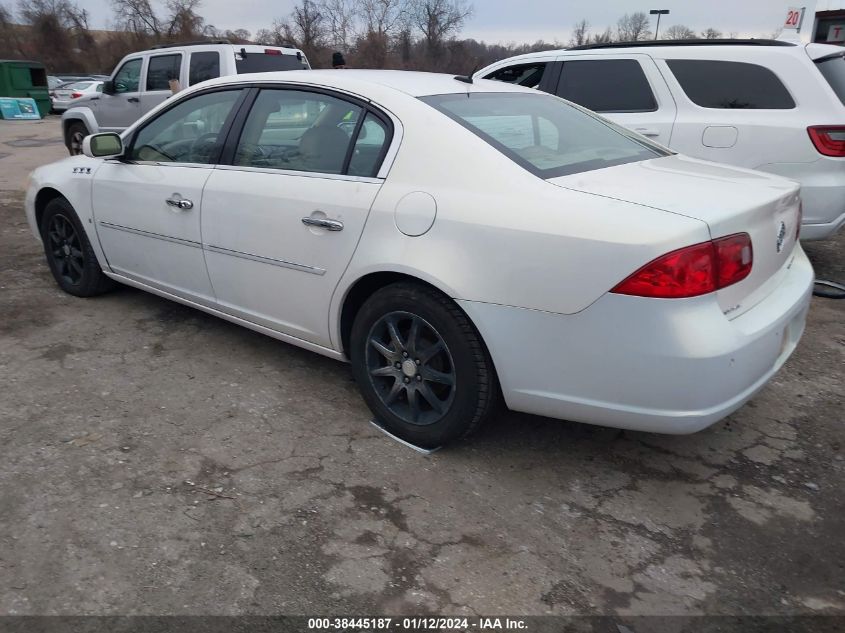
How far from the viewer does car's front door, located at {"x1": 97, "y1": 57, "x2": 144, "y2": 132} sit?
1032 centimetres

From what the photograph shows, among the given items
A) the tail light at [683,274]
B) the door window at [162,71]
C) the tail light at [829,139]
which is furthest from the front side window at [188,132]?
the door window at [162,71]

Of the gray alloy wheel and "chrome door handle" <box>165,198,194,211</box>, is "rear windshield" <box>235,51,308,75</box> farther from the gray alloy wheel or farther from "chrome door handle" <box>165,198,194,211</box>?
the gray alloy wheel

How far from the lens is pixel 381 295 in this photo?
2.98m

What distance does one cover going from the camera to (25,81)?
70.1 feet

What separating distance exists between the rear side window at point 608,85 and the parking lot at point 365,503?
277cm

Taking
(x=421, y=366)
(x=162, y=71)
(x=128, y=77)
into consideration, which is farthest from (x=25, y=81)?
(x=421, y=366)

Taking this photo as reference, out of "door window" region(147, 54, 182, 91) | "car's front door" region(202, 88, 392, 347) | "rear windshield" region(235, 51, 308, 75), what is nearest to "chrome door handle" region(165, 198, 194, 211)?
"car's front door" region(202, 88, 392, 347)

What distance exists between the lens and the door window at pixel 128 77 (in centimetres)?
1030

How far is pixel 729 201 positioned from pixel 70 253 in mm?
4331

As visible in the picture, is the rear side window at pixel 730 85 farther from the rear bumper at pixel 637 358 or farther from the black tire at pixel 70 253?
the black tire at pixel 70 253

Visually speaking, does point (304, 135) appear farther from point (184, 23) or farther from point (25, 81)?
point (184, 23)

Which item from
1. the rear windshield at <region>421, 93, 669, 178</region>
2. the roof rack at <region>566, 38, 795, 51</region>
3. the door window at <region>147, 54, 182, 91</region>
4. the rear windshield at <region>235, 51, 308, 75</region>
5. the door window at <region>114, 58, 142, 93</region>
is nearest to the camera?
the rear windshield at <region>421, 93, 669, 178</region>

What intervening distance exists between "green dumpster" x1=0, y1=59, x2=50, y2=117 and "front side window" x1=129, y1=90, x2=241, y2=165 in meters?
20.5

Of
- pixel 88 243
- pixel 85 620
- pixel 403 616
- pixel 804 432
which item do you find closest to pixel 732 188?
pixel 804 432
